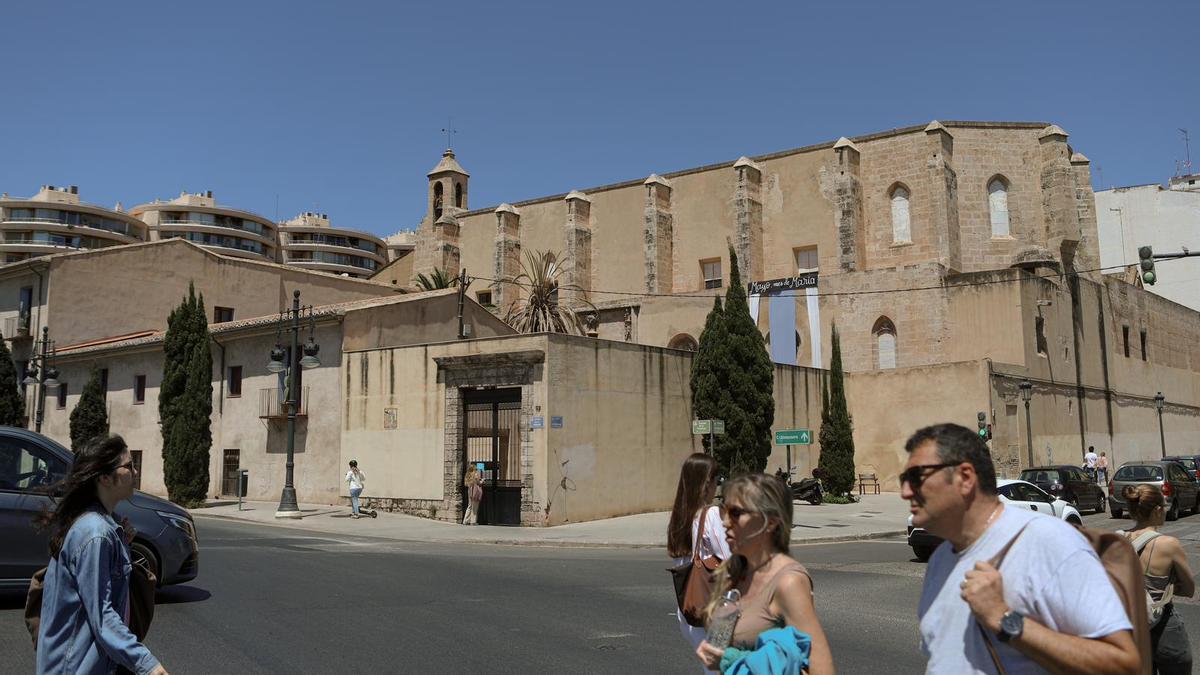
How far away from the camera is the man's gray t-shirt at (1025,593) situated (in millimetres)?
2447

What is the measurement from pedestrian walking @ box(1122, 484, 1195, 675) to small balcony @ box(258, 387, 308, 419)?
1012 inches

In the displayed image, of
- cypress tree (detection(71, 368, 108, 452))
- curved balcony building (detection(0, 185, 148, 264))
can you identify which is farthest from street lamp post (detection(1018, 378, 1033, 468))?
curved balcony building (detection(0, 185, 148, 264))

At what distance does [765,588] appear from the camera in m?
3.26

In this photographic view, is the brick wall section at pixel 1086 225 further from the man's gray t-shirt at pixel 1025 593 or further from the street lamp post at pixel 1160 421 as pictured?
the man's gray t-shirt at pixel 1025 593

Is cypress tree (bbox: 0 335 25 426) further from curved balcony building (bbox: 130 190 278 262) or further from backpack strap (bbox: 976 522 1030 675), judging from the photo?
curved balcony building (bbox: 130 190 278 262)

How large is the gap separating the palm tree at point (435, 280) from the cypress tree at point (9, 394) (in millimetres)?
20303

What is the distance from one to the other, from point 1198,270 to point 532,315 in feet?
150

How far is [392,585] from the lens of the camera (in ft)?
37.9

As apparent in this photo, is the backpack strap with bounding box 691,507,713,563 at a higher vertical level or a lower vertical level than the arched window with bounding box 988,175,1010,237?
lower

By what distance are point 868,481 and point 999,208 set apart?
16.5m

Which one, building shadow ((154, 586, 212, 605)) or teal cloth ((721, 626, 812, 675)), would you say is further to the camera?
building shadow ((154, 586, 212, 605))

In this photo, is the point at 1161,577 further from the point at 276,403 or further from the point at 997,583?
the point at 276,403

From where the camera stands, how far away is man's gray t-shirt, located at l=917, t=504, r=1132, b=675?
2447 millimetres

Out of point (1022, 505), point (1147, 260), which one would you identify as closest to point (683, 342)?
point (1147, 260)
